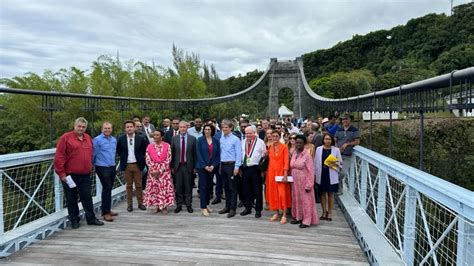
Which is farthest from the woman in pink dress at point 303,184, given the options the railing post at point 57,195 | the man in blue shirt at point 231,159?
the railing post at point 57,195

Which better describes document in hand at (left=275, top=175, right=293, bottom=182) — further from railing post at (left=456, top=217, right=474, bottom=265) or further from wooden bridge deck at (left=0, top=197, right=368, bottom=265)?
railing post at (left=456, top=217, right=474, bottom=265)

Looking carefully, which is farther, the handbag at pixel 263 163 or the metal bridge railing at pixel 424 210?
the handbag at pixel 263 163

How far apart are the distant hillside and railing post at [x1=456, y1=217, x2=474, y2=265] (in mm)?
23740

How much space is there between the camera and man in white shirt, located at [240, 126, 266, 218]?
14.1 feet

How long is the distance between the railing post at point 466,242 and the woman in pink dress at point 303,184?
82.3 inches

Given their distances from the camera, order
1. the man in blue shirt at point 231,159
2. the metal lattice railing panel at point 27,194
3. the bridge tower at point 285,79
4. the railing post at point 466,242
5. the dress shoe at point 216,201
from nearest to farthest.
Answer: the railing post at point 466,242 → the metal lattice railing panel at point 27,194 → the man in blue shirt at point 231,159 → the dress shoe at point 216,201 → the bridge tower at point 285,79

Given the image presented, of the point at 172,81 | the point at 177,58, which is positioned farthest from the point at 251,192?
the point at 177,58

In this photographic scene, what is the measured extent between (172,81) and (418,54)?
27.6 metres

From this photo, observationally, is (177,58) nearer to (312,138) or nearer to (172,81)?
(172,81)

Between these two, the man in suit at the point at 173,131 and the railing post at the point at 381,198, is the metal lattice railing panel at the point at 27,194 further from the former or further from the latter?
the railing post at the point at 381,198

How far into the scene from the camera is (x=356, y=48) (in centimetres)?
5066

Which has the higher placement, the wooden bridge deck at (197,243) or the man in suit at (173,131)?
the man in suit at (173,131)

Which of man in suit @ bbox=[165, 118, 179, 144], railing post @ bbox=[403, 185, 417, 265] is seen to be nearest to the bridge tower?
man in suit @ bbox=[165, 118, 179, 144]

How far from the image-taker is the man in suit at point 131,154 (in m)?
4.44
